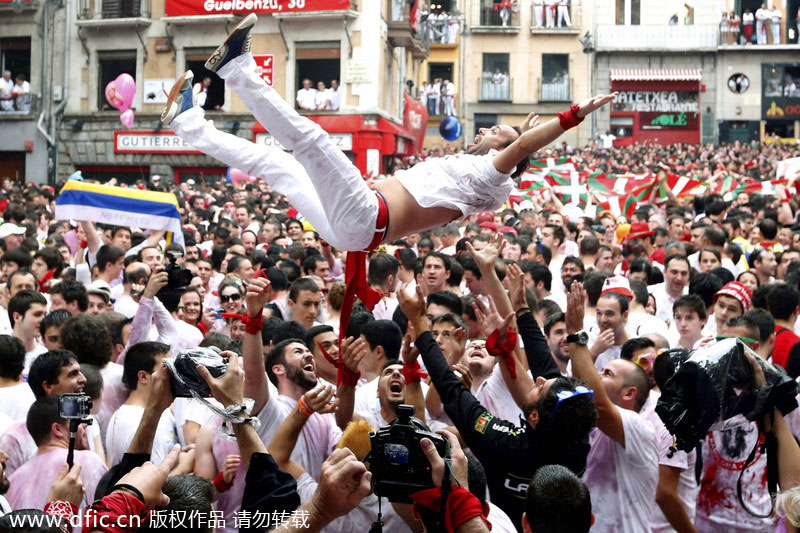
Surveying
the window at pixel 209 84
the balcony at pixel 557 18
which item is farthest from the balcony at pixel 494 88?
the window at pixel 209 84

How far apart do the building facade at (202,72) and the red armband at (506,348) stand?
21.2 metres

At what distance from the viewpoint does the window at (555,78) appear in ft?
133

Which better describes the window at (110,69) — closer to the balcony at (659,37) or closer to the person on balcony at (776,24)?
the balcony at (659,37)

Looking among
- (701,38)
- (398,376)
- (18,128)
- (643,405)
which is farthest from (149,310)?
(701,38)

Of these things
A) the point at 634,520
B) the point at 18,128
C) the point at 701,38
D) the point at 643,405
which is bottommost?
the point at 634,520

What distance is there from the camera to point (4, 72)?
1106 inches

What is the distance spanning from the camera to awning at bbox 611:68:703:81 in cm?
4203

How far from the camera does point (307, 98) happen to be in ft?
86.5

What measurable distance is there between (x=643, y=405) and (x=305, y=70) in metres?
22.6

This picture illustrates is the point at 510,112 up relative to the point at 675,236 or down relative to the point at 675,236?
up

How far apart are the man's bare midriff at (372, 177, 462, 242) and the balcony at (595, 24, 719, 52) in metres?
37.9

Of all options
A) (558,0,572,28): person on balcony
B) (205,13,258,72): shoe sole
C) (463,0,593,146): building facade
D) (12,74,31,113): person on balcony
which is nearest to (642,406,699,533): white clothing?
(205,13,258,72): shoe sole

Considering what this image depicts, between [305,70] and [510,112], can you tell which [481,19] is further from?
[305,70]

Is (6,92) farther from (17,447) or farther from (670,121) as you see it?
(670,121)
